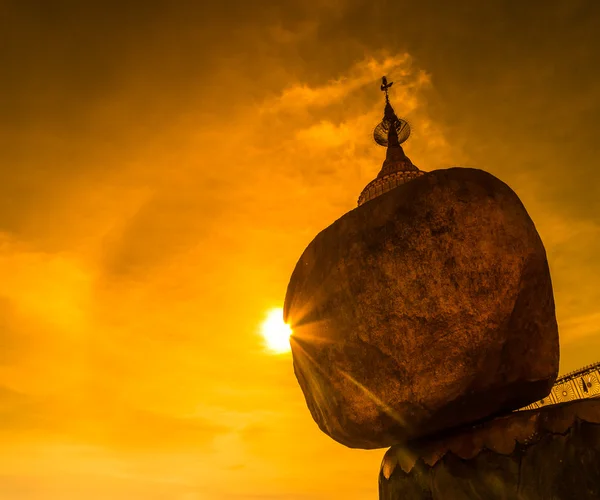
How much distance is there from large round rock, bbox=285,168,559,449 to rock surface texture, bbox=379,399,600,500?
19 cm

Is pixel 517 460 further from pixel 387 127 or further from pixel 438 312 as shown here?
pixel 387 127

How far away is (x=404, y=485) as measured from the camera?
313 centimetres

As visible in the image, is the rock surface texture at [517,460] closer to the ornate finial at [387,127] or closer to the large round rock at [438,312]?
the large round rock at [438,312]

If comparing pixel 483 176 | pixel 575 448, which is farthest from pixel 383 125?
pixel 575 448

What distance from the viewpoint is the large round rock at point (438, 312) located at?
2.83 metres

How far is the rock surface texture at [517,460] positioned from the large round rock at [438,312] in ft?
0.61

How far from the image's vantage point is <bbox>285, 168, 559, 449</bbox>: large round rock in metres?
2.83

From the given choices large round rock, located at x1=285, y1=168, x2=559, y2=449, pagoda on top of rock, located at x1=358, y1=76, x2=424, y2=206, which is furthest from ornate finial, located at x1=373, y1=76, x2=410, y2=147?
large round rock, located at x1=285, y1=168, x2=559, y2=449

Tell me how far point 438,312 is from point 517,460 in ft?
3.42

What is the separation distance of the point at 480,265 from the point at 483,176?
75 centimetres

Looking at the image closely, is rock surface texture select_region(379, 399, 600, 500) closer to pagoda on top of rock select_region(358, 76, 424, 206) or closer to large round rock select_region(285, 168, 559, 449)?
large round rock select_region(285, 168, 559, 449)

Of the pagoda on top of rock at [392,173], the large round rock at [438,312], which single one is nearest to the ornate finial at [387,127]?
the pagoda on top of rock at [392,173]

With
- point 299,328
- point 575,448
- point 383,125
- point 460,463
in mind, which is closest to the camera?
point 575,448

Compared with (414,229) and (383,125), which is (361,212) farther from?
(383,125)
